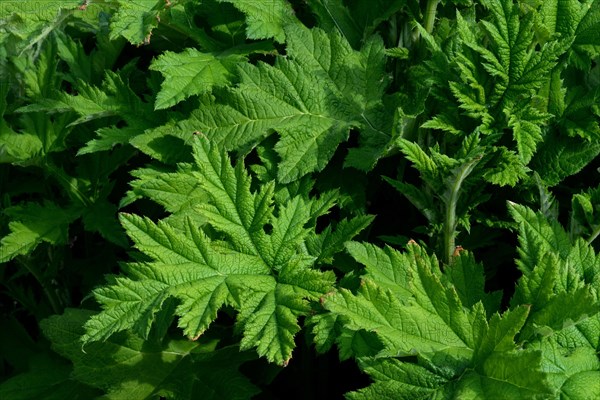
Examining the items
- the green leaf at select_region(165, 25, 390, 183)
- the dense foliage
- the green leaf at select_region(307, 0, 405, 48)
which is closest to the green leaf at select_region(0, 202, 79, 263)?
the dense foliage

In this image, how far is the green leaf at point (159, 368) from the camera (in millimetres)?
2488

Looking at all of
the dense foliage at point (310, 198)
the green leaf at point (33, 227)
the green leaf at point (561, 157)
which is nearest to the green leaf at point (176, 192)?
the dense foliage at point (310, 198)

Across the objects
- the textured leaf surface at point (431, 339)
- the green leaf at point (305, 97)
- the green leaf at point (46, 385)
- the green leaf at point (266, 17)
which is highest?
the green leaf at point (266, 17)

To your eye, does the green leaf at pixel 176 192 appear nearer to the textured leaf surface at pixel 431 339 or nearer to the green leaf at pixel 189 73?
the green leaf at pixel 189 73

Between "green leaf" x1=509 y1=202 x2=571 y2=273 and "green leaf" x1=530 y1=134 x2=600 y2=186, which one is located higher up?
"green leaf" x1=530 y1=134 x2=600 y2=186

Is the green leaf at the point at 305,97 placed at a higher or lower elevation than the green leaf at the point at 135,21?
lower

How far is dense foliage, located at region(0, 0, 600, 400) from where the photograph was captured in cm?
196

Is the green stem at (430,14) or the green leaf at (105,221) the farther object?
the green leaf at (105,221)

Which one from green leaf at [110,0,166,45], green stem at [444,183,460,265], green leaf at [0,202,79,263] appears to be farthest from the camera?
green leaf at [0,202,79,263]

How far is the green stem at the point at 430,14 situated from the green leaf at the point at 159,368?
1.27m

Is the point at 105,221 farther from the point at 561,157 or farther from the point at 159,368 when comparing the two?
the point at 561,157

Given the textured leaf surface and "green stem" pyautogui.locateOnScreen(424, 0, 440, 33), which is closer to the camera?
the textured leaf surface

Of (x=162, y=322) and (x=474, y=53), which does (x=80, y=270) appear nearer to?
→ (x=162, y=322)

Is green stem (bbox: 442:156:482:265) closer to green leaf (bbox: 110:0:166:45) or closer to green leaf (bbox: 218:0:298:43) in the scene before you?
green leaf (bbox: 218:0:298:43)
